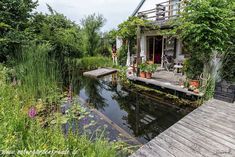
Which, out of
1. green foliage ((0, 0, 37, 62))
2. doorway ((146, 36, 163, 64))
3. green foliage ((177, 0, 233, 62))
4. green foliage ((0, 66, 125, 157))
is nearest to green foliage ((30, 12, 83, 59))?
green foliage ((0, 0, 37, 62))

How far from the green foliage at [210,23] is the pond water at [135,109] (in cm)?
199

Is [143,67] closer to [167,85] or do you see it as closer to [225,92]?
[167,85]

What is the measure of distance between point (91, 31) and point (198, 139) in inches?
466

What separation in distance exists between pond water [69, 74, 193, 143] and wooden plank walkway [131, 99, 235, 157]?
807 mm

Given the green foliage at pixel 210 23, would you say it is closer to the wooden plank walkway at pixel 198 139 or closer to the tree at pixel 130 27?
the wooden plank walkway at pixel 198 139

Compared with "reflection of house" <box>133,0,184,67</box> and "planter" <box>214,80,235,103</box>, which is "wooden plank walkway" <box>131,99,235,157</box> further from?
"reflection of house" <box>133,0,184,67</box>

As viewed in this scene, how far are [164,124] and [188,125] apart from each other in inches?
40.6

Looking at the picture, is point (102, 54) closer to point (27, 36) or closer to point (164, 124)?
point (27, 36)

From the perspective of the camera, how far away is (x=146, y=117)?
4.51 meters

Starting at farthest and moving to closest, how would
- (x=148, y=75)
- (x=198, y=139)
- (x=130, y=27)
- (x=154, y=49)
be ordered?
(x=154, y=49) → (x=130, y=27) → (x=148, y=75) → (x=198, y=139)

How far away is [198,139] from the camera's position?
2.61m

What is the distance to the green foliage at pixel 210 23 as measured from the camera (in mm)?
4309

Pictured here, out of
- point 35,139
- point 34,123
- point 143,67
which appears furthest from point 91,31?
point 35,139

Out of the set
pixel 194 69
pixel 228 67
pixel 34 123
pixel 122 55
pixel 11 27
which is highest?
pixel 11 27
